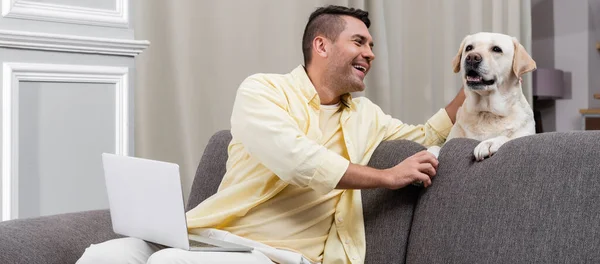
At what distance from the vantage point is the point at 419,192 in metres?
1.92

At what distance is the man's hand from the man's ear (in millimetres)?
474

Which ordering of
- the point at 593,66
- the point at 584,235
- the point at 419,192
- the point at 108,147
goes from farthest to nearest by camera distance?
1. the point at 593,66
2. the point at 108,147
3. the point at 419,192
4. the point at 584,235

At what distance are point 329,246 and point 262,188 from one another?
0.79 feet

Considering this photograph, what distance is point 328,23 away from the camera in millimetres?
2195

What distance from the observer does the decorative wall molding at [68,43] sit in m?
2.32

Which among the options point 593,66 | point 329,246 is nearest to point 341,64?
point 329,246

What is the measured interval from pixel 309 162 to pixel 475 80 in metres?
0.62

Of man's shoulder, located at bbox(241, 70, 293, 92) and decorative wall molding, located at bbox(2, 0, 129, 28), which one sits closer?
man's shoulder, located at bbox(241, 70, 293, 92)

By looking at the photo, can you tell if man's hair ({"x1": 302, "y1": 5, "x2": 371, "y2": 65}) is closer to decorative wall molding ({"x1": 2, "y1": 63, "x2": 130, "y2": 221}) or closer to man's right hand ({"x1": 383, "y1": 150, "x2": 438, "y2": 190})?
man's right hand ({"x1": 383, "y1": 150, "x2": 438, "y2": 190})

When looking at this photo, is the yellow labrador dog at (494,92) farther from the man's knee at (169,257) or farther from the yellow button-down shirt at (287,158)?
the man's knee at (169,257)

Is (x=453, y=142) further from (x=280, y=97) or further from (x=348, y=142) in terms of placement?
(x=280, y=97)

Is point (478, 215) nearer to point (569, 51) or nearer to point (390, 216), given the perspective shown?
point (390, 216)

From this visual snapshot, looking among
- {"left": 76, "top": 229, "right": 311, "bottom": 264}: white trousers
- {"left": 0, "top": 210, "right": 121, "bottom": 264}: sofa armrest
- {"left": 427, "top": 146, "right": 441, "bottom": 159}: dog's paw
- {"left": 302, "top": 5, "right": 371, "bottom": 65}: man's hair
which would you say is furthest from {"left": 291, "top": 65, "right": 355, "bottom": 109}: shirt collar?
{"left": 0, "top": 210, "right": 121, "bottom": 264}: sofa armrest

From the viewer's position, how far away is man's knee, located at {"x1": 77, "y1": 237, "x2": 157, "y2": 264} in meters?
1.75
